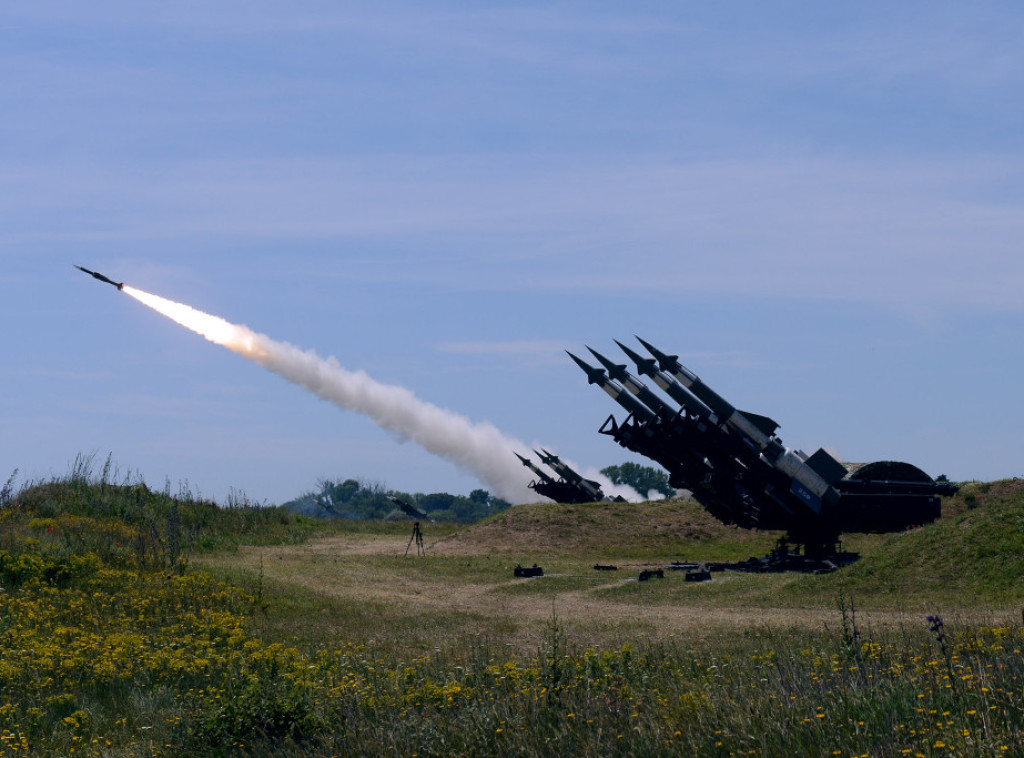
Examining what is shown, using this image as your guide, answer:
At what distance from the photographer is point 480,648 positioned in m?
15.0

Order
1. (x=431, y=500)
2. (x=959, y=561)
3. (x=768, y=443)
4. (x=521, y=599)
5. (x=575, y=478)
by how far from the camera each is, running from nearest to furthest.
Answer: (x=959, y=561) < (x=521, y=599) < (x=768, y=443) < (x=575, y=478) < (x=431, y=500)

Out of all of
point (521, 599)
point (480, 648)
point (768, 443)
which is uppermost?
point (768, 443)

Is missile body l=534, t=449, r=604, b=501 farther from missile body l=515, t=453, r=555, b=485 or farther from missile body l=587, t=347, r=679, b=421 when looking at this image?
missile body l=587, t=347, r=679, b=421

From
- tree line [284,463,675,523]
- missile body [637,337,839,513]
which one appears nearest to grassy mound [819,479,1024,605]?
missile body [637,337,839,513]

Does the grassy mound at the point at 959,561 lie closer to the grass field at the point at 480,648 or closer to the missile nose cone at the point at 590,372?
the grass field at the point at 480,648

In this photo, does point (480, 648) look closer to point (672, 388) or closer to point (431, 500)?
point (672, 388)

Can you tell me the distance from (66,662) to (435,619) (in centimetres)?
895

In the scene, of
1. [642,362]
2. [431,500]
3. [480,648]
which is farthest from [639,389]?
[431,500]

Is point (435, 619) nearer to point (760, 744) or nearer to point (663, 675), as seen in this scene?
point (663, 675)

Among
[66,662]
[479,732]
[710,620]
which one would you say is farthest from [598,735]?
[710,620]

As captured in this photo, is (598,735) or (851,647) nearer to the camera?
(598,735)

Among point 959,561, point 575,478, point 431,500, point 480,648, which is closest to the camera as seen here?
point 480,648

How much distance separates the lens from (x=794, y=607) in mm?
24234

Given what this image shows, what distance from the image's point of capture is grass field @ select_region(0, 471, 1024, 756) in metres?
9.01
